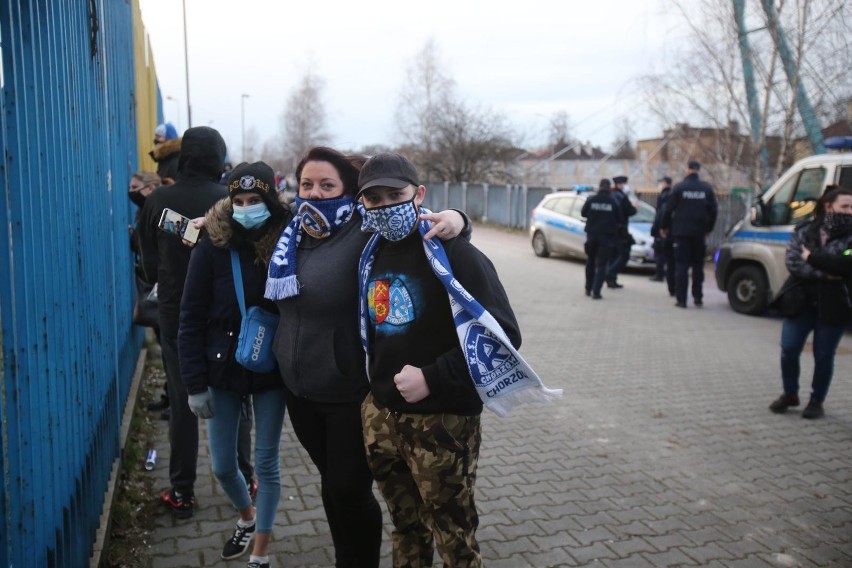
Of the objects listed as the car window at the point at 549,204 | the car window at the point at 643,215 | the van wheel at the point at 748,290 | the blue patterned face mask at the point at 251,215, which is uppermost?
the blue patterned face mask at the point at 251,215

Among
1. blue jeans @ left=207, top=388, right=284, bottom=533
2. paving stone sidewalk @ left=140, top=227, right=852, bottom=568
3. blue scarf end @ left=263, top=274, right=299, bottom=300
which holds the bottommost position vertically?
paving stone sidewalk @ left=140, top=227, right=852, bottom=568

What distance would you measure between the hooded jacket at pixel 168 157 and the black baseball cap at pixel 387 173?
268cm

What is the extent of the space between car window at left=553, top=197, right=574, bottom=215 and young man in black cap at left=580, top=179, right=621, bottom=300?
4.40 meters

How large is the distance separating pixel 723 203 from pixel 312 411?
16.4 m

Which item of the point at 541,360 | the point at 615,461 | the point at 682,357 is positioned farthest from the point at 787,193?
the point at 615,461

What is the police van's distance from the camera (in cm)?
902

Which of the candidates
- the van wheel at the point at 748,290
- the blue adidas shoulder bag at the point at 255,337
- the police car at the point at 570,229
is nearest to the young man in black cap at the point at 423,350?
the blue adidas shoulder bag at the point at 255,337

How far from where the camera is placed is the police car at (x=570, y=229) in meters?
15.3

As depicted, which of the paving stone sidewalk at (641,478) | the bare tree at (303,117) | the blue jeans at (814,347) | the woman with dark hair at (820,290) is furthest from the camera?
the bare tree at (303,117)

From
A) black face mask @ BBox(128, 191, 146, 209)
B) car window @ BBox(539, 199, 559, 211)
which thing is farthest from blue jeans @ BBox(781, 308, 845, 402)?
car window @ BBox(539, 199, 559, 211)

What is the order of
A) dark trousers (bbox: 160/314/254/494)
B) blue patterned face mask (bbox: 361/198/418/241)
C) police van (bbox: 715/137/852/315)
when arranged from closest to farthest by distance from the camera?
1. blue patterned face mask (bbox: 361/198/418/241)
2. dark trousers (bbox: 160/314/254/494)
3. police van (bbox: 715/137/852/315)

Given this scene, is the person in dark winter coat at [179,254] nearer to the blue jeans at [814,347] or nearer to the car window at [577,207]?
the blue jeans at [814,347]

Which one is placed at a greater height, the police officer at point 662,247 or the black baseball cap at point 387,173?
the black baseball cap at point 387,173

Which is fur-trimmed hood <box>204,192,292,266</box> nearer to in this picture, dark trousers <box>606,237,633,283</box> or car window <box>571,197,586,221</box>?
dark trousers <box>606,237,633,283</box>
